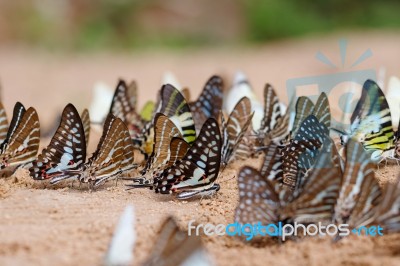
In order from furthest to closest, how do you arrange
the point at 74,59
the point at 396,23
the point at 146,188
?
the point at 396,23 < the point at 74,59 < the point at 146,188

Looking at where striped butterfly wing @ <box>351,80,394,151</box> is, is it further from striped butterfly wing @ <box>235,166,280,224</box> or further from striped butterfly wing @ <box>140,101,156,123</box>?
striped butterfly wing @ <box>140,101,156,123</box>

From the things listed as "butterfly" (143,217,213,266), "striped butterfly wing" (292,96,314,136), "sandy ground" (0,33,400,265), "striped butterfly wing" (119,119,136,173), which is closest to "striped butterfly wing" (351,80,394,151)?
"sandy ground" (0,33,400,265)

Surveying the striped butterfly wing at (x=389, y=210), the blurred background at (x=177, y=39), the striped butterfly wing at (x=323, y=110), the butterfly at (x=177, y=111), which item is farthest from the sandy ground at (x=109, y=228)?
the blurred background at (x=177, y=39)

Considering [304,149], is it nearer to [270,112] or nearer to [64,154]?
[270,112]

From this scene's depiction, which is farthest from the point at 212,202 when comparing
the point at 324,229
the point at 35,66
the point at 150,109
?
the point at 35,66

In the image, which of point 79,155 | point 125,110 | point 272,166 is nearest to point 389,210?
point 272,166

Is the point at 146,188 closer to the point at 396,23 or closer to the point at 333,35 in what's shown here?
the point at 333,35
